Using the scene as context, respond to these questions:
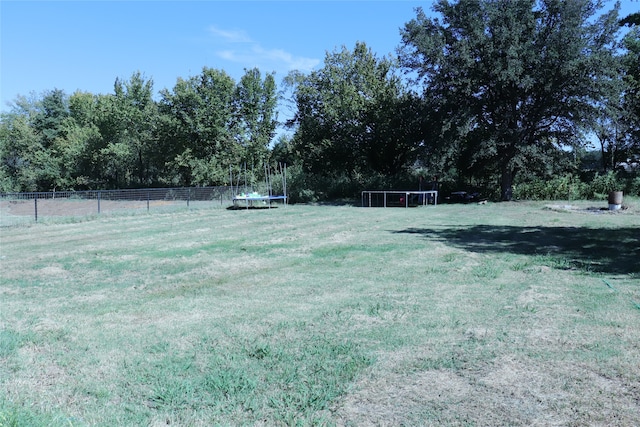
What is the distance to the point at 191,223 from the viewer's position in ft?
52.7

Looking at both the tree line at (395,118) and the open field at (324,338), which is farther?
the tree line at (395,118)

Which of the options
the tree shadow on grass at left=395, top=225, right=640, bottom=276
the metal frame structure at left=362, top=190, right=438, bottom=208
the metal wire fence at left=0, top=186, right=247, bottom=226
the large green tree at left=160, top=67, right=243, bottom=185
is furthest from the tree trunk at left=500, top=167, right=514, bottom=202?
the large green tree at left=160, top=67, right=243, bottom=185

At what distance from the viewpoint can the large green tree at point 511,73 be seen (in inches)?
878

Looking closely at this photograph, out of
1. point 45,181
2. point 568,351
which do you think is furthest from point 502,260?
point 45,181

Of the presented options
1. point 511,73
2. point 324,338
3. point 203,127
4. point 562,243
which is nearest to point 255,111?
point 203,127

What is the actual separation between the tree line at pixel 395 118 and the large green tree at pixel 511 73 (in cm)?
8

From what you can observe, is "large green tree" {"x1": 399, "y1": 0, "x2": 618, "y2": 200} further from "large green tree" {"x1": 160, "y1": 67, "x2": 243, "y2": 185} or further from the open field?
the open field

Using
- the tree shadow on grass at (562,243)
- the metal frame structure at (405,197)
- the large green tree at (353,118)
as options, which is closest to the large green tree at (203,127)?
the large green tree at (353,118)

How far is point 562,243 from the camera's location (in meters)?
10.2

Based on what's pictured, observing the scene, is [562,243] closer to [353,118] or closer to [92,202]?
[92,202]

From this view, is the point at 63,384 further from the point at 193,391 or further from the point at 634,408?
→ the point at 634,408

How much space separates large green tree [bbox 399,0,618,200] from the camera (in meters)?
22.3

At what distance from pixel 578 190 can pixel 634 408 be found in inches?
1058

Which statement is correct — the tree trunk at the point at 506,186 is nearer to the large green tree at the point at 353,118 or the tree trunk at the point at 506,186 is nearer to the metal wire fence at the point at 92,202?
the large green tree at the point at 353,118
